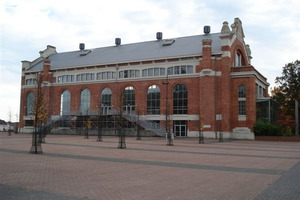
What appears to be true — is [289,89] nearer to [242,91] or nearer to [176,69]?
[242,91]

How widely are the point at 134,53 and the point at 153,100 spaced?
1155 centimetres

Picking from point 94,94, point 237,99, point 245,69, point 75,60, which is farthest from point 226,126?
point 75,60

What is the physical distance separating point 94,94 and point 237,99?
27.6 metres

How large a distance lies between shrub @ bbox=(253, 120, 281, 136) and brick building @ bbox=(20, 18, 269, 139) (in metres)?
1.15

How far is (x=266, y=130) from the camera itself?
47438mm

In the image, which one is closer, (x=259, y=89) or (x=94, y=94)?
(x=259, y=89)

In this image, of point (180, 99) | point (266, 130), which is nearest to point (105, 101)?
point (180, 99)

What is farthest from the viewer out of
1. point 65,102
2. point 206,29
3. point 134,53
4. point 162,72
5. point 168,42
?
point 65,102

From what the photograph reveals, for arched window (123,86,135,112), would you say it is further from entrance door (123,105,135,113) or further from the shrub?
the shrub

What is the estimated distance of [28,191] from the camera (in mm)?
8734

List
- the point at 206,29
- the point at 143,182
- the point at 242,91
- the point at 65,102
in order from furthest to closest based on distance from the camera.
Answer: the point at 65,102, the point at 206,29, the point at 242,91, the point at 143,182

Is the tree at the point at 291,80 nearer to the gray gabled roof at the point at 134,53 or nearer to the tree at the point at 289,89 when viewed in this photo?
the tree at the point at 289,89

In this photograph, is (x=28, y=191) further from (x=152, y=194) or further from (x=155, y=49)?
(x=155, y=49)

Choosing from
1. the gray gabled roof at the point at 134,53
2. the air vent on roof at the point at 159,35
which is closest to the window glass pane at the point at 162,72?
the gray gabled roof at the point at 134,53
